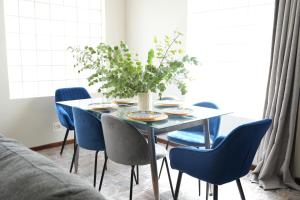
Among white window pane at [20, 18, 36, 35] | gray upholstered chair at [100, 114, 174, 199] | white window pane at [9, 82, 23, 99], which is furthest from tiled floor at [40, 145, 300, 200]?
white window pane at [20, 18, 36, 35]

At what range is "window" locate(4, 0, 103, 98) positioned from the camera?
3797 mm

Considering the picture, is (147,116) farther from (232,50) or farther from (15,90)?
(15,90)

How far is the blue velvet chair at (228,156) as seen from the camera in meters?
1.88

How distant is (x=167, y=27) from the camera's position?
165 inches

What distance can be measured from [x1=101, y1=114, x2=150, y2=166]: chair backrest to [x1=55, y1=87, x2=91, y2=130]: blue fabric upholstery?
1311mm

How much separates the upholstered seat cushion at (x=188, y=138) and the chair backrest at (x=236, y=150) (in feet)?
2.71

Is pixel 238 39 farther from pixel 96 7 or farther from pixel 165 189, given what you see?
pixel 96 7

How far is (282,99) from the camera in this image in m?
2.81

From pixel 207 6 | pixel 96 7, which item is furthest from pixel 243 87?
pixel 96 7

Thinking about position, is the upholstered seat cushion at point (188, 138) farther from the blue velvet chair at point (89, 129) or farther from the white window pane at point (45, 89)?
the white window pane at point (45, 89)

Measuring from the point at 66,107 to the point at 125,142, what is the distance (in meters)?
1.86

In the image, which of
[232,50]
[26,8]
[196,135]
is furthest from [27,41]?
[232,50]

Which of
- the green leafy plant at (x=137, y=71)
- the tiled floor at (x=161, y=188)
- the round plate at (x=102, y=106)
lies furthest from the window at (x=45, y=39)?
the green leafy plant at (x=137, y=71)

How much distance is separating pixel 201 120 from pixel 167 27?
2.18 m
